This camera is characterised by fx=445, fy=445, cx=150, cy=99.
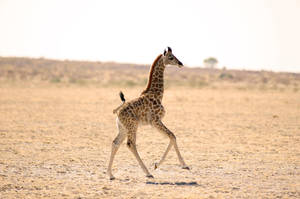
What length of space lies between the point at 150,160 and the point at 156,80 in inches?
84.7

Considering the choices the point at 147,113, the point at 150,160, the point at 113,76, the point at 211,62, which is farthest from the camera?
the point at 211,62

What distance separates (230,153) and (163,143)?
2406 millimetres

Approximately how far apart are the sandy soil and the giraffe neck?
5.72 ft

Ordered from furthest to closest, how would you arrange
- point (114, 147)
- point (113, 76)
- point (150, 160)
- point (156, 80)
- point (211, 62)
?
point (211, 62), point (113, 76), point (150, 160), point (156, 80), point (114, 147)

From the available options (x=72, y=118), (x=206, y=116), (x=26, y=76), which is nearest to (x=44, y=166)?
(x=72, y=118)

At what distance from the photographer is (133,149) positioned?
29.4 feet

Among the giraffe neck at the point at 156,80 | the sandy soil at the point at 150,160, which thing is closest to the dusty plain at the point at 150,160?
the sandy soil at the point at 150,160

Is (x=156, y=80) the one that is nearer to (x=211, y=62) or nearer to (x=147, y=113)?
(x=147, y=113)

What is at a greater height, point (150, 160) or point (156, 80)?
point (156, 80)

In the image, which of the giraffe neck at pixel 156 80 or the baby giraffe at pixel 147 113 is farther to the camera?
the giraffe neck at pixel 156 80

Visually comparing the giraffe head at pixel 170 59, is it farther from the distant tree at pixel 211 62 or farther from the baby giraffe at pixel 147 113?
the distant tree at pixel 211 62

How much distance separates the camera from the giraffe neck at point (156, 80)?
9.84 meters

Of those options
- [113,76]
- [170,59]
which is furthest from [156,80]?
[113,76]

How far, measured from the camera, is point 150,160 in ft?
35.9
